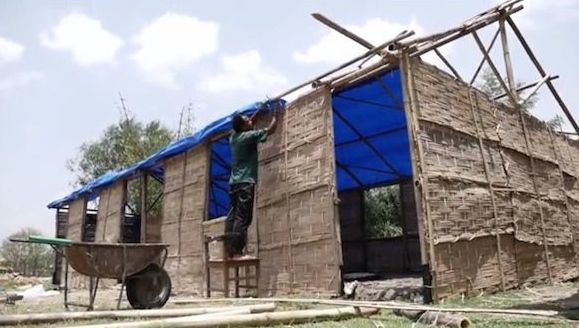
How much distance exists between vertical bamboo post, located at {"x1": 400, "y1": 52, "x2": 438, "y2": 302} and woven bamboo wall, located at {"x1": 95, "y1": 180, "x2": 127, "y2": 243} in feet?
27.4

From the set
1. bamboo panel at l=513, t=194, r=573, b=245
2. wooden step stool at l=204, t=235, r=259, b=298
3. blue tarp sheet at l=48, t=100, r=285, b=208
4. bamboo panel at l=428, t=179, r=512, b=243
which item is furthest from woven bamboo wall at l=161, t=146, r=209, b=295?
bamboo panel at l=513, t=194, r=573, b=245

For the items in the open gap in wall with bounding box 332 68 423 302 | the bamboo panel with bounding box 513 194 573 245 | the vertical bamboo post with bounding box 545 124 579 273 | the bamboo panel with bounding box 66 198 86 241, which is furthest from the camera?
the bamboo panel with bounding box 66 198 86 241

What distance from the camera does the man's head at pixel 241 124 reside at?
727 centimetres

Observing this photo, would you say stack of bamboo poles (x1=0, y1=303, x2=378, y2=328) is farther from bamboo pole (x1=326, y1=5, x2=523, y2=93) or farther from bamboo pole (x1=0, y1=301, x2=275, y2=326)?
bamboo pole (x1=326, y1=5, x2=523, y2=93)

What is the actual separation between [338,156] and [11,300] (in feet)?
21.6

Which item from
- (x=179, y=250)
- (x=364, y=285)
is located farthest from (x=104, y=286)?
(x=364, y=285)

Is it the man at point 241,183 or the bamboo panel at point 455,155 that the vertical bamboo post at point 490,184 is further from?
the man at point 241,183

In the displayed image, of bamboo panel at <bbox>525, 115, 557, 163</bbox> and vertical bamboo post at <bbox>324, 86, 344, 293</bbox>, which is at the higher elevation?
bamboo panel at <bbox>525, 115, 557, 163</bbox>

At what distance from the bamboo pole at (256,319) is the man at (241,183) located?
2788mm

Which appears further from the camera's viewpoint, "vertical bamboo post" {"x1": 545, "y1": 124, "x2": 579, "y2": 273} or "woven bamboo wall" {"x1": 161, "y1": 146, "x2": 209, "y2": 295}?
"woven bamboo wall" {"x1": 161, "y1": 146, "x2": 209, "y2": 295}

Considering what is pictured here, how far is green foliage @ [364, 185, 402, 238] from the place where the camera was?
13.3m

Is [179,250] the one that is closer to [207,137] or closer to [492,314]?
[207,137]

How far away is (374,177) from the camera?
11.4m

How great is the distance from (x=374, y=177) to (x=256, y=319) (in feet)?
26.1
